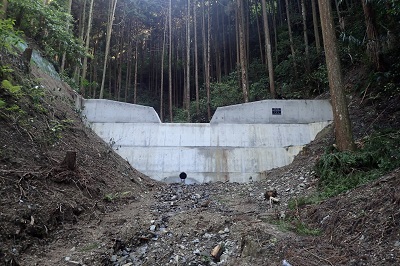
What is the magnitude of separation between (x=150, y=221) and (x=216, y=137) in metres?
7.30

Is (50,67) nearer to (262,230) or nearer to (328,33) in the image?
(328,33)

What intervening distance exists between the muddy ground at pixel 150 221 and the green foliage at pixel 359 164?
1.65 feet

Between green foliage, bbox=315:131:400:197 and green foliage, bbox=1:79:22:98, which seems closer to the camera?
green foliage, bbox=315:131:400:197

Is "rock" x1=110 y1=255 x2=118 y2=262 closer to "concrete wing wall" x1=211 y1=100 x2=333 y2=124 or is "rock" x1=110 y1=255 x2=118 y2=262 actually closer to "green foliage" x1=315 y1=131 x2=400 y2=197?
"green foliage" x1=315 y1=131 x2=400 y2=197

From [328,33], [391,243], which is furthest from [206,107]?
[391,243]

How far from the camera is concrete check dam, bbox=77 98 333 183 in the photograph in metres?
11.8

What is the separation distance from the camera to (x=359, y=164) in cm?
609

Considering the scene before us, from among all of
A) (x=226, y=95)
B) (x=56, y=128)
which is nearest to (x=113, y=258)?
(x=56, y=128)

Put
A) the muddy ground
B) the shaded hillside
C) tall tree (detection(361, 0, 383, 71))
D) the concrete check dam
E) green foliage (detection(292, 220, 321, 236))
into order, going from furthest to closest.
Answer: the concrete check dam < tall tree (detection(361, 0, 383, 71)) < green foliage (detection(292, 220, 321, 236)) < the shaded hillside < the muddy ground

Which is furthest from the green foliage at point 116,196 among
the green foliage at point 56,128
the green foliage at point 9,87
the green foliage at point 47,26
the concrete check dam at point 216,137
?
the green foliage at point 47,26

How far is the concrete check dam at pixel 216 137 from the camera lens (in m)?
11.8

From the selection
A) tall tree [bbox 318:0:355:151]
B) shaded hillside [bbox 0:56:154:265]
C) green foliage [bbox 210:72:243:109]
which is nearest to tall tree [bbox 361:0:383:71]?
tall tree [bbox 318:0:355:151]

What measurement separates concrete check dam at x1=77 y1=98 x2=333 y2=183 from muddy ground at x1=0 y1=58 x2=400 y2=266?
4.37m

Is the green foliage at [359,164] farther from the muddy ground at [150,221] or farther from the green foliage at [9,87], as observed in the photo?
the green foliage at [9,87]
